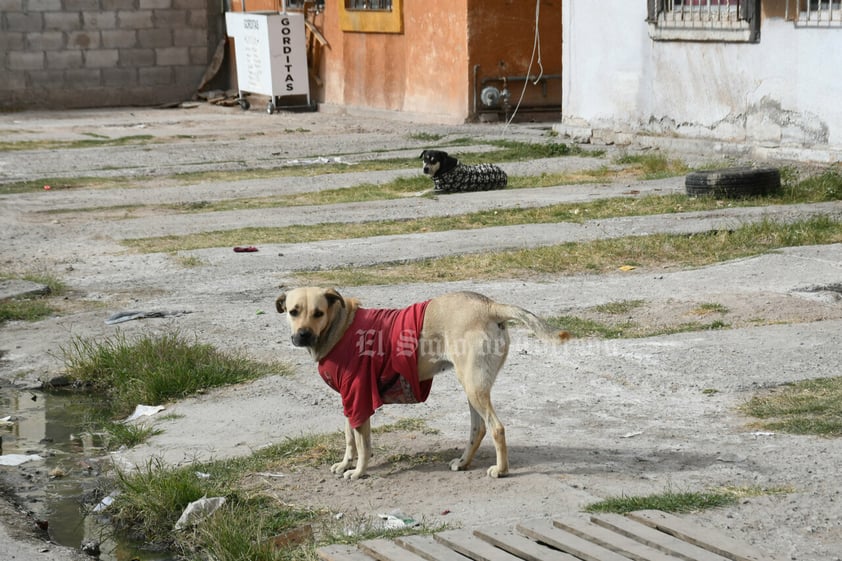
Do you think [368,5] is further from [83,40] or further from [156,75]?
[83,40]

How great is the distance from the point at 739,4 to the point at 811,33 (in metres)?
1.13

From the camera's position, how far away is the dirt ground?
4996mm

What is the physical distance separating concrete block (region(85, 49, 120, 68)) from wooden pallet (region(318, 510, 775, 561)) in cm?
2257

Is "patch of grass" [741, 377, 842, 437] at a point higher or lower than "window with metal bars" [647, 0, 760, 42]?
lower

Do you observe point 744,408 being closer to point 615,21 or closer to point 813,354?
point 813,354

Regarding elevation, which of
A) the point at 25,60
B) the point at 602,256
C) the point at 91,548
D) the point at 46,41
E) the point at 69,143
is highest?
the point at 46,41

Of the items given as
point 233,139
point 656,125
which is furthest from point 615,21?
point 233,139

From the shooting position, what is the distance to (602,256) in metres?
9.81

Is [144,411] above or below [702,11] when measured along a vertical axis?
below

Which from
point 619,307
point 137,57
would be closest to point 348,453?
point 619,307

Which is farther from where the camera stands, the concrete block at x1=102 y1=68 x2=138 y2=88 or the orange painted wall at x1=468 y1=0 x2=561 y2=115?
the concrete block at x1=102 y1=68 x2=138 y2=88

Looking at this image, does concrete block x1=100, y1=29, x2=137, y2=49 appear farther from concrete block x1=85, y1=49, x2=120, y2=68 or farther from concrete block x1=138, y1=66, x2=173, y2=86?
concrete block x1=138, y1=66, x2=173, y2=86

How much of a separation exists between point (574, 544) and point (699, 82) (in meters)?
11.9

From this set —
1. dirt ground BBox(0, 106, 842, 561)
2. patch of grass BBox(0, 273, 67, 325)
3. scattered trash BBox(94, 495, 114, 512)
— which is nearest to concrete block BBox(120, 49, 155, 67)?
dirt ground BBox(0, 106, 842, 561)
